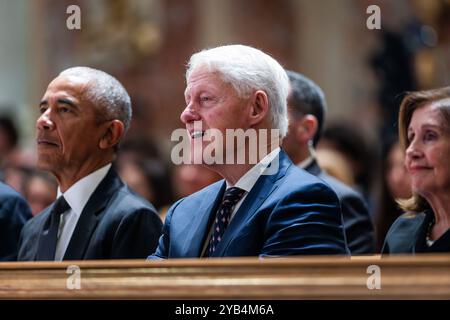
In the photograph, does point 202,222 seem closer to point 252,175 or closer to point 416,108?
point 252,175

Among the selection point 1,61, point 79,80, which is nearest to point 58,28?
point 1,61

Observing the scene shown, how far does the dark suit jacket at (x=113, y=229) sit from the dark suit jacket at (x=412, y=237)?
0.84 meters

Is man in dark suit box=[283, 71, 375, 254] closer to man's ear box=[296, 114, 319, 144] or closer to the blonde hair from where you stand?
man's ear box=[296, 114, 319, 144]

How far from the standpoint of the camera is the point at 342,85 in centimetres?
1163

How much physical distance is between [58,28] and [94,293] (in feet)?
32.2

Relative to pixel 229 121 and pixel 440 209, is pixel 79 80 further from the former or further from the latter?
pixel 440 209

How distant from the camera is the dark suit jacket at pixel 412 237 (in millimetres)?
2787

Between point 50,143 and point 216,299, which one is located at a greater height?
point 50,143

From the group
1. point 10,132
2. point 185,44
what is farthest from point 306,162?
point 185,44

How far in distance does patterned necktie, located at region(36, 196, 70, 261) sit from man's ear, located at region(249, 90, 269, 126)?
87cm

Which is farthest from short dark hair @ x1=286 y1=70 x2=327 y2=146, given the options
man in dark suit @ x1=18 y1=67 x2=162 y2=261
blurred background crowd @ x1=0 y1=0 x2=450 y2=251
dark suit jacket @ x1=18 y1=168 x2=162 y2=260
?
blurred background crowd @ x1=0 y1=0 x2=450 y2=251

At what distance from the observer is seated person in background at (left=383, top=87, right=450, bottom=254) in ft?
9.29

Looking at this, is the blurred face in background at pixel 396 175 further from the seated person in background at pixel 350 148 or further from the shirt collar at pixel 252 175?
the seated person in background at pixel 350 148

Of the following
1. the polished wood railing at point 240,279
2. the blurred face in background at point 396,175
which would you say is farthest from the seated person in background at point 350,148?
the polished wood railing at point 240,279
